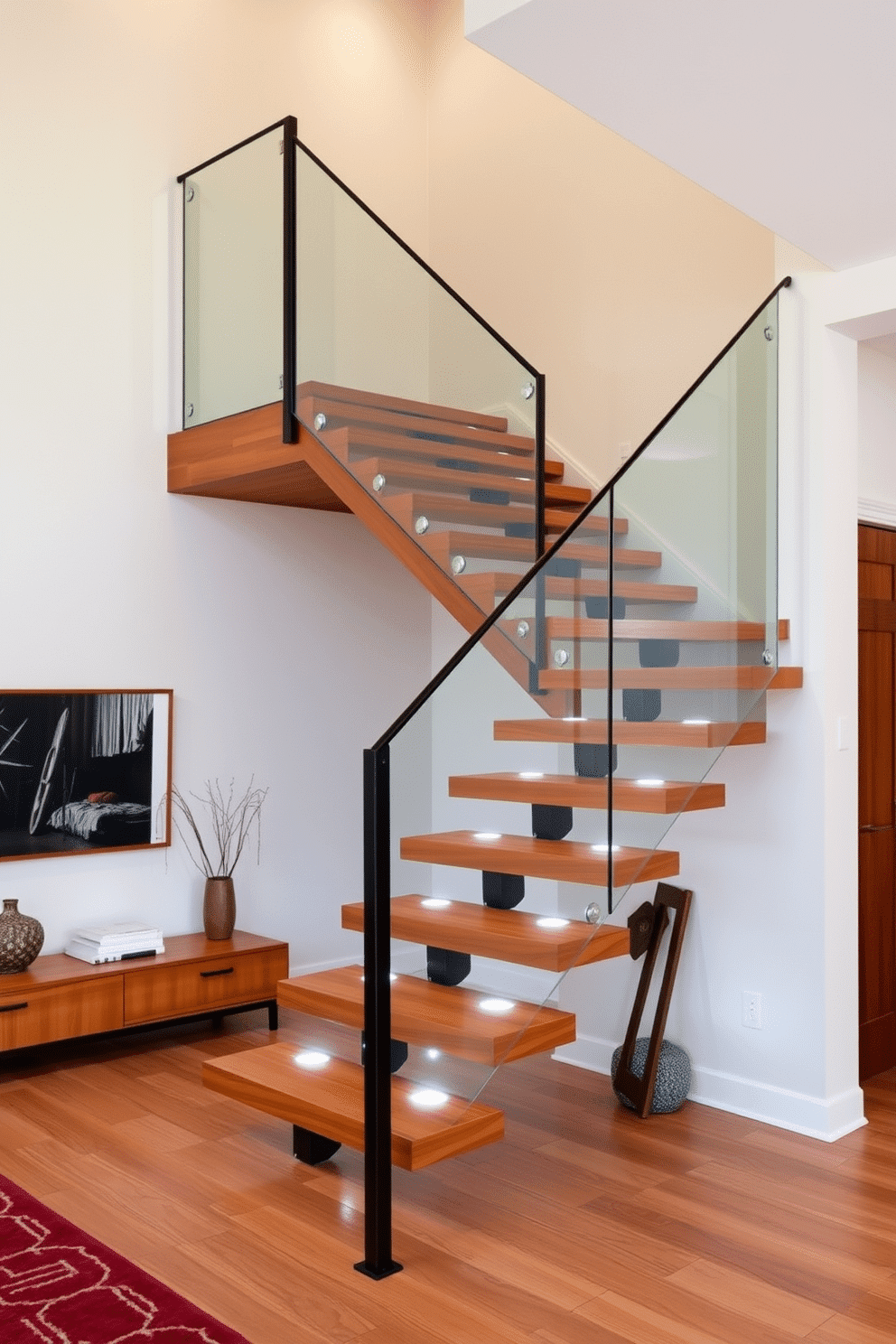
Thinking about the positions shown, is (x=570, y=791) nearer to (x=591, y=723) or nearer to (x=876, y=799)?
(x=591, y=723)

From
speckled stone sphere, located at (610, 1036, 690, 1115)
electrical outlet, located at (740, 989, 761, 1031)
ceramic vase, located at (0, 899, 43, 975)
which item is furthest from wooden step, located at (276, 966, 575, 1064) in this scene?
ceramic vase, located at (0, 899, 43, 975)

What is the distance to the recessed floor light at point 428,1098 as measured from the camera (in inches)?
130

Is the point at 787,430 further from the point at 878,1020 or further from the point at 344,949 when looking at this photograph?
the point at 344,949

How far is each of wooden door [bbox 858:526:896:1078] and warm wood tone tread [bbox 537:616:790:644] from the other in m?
0.71

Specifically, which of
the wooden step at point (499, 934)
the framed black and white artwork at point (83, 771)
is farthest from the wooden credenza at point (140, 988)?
the wooden step at point (499, 934)

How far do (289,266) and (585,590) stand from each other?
7.80ft

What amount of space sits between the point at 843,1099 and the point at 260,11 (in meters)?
5.64

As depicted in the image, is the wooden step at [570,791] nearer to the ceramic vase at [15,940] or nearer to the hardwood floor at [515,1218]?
the hardwood floor at [515,1218]

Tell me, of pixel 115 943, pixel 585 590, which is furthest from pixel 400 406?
pixel 115 943

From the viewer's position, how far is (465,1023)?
128 inches

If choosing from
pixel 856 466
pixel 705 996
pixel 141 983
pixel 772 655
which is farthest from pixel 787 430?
pixel 141 983

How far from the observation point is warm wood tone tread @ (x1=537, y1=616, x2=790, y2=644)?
3.62 m

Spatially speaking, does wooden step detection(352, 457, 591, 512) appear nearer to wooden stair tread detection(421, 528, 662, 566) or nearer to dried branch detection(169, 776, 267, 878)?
wooden stair tread detection(421, 528, 662, 566)

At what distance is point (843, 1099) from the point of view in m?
4.12
